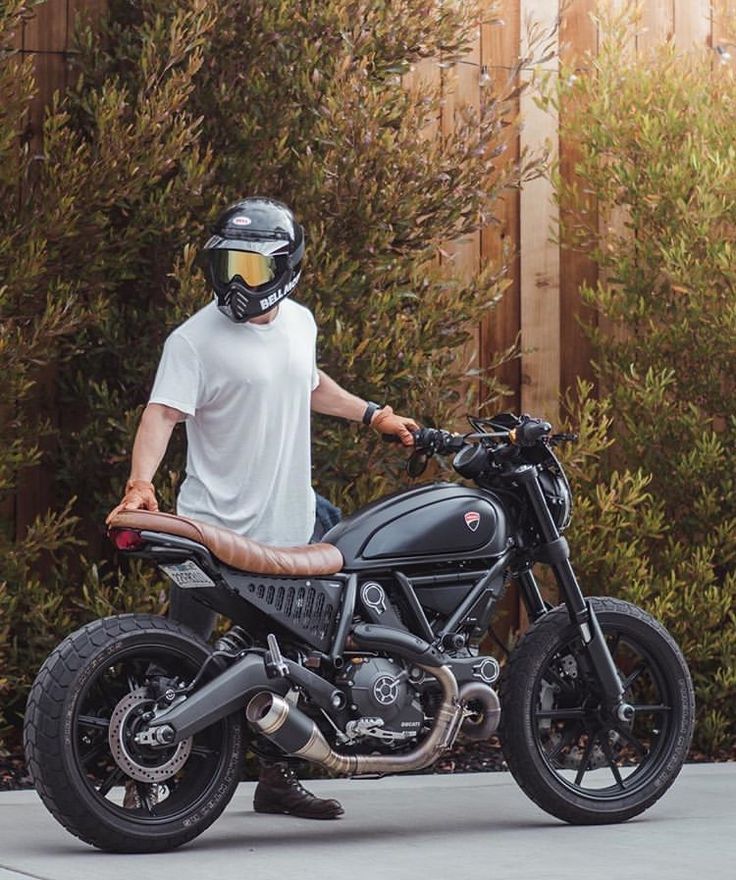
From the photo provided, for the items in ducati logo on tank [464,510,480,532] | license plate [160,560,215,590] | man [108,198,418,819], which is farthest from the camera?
ducati logo on tank [464,510,480,532]

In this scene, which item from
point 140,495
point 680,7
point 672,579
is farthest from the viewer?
point 680,7

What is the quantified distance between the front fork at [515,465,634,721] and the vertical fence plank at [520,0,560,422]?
2082 mm

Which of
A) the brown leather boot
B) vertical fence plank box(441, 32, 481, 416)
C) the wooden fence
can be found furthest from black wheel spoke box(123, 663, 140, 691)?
the wooden fence

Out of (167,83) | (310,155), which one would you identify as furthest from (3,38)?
(310,155)

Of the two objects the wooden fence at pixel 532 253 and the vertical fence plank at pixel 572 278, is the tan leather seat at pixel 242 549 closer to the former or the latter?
the wooden fence at pixel 532 253

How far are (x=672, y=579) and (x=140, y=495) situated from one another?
2993 millimetres

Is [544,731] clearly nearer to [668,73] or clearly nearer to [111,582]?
[111,582]

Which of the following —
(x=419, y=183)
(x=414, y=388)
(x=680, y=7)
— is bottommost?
(x=414, y=388)

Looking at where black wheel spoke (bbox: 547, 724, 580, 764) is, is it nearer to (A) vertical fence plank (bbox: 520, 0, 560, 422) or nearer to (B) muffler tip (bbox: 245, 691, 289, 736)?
(B) muffler tip (bbox: 245, 691, 289, 736)

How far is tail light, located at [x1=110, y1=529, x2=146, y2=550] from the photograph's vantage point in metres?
5.38

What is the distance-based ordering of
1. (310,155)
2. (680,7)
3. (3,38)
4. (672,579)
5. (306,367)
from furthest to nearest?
(680,7)
(672,579)
(310,155)
(3,38)
(306,367)

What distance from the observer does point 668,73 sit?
8055 millimetres

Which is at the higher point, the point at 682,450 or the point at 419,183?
the point at 419,183

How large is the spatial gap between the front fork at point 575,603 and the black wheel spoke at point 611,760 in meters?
0.12
